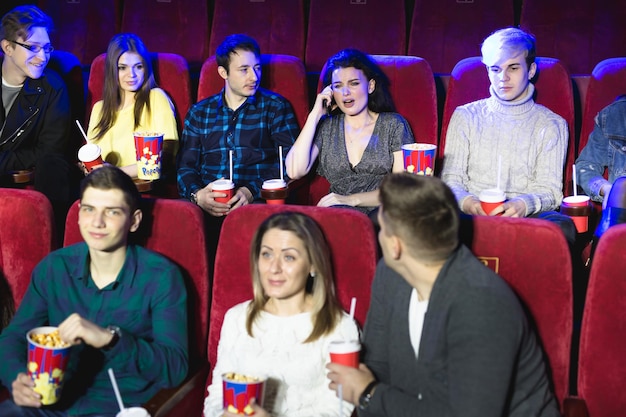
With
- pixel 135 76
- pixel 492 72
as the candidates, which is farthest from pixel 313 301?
pixel 135 76

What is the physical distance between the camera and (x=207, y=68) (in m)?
2.27

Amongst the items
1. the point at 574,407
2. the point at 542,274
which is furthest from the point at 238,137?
the point at 574,407

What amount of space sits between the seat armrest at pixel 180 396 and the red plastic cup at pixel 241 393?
149mm

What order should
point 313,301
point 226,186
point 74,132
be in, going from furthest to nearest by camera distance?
1. point 74,132
2. point 226,186
3. point 313,301

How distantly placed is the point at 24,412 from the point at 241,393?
0.41 m

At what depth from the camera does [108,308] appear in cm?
139

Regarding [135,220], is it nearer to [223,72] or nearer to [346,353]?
[346,353]

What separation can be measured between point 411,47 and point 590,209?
1017 mm

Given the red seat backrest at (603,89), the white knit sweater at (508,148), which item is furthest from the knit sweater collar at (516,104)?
the red seat backrest at (603,89)

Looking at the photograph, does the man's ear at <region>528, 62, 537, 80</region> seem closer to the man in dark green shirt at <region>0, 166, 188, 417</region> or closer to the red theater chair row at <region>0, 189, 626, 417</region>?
the red theater chair row at <region>0, 189, 626, 417</region>

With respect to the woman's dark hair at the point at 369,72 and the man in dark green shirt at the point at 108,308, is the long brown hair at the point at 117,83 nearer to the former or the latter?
the woman's dark hair at the point at 369,72

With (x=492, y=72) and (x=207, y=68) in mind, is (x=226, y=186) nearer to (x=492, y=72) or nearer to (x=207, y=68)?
(x=207, y=68)

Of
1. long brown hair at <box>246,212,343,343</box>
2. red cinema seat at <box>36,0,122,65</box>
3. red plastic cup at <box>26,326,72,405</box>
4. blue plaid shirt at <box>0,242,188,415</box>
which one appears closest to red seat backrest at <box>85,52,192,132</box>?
red cinema seat at <box>36,0,122,65</box>

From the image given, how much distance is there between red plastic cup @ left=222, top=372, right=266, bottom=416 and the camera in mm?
1127
